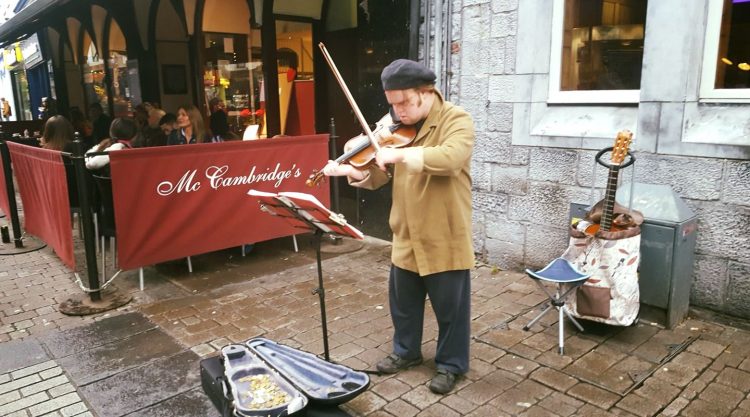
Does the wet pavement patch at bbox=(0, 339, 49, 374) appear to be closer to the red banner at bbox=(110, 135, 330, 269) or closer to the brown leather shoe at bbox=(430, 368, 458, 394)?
the red banner at bbox=(110, 135, 330, 269)

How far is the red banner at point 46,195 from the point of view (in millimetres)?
4895

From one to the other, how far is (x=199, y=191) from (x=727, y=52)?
15.0 feet

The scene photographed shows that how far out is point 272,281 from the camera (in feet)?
17.4

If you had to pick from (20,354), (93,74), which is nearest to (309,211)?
(20,354)

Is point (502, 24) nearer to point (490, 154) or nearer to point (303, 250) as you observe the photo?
point (490, 154)

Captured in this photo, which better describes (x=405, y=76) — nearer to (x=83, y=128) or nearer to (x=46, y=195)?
(x=46, y=195)

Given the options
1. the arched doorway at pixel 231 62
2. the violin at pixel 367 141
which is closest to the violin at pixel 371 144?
the violin at pixel 367 141

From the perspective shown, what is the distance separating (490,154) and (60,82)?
1687cm

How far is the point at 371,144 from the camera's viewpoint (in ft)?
9.48

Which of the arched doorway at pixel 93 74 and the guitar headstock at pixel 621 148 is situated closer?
the guitar headstock at pixel 621 148

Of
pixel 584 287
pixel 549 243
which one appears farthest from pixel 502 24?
pixel 584 287

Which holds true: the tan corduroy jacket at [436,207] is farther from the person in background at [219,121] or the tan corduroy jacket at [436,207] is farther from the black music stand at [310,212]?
the person in background at [219,121]

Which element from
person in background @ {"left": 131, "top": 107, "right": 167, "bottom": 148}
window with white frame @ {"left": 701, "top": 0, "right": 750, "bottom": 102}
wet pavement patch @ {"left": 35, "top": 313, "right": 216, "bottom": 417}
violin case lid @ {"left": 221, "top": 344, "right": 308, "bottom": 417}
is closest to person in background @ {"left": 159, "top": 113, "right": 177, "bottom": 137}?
person in background @ {"left": 131, "top": 107, "right": 167, "bottom": 148}

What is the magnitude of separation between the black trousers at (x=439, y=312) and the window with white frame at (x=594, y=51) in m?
2.55
